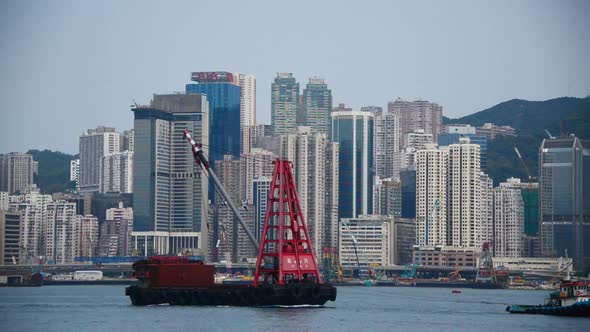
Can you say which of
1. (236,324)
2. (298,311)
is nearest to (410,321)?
(298,311)

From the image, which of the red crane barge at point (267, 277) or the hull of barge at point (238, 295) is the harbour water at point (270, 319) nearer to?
the hull of barge at point (238, 295)

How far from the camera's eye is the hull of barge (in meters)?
111

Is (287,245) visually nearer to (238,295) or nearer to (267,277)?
(267,277)

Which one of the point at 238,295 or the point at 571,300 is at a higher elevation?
the point at 571,300

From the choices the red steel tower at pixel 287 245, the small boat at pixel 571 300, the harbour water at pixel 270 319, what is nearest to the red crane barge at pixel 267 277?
the red steel tower at pixel 287 245

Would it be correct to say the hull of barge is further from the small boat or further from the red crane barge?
the small boat

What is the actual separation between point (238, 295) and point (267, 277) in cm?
270

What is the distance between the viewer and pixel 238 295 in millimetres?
114125

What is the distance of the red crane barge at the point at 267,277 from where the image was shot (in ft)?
365

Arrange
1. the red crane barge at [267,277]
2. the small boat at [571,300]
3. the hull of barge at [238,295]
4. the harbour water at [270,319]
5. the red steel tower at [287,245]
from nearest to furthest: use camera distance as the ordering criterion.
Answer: the harbour water at [270,319] → the small boat at [571,300] → the hull of barge at [238,295] → the red crane barge at [267,277] → the red steel tower at [287,245]

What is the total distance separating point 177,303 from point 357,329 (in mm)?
26475

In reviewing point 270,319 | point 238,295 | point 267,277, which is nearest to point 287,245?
point 267,277

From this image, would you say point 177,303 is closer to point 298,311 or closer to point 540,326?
point 298,311

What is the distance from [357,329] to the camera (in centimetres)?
9550
